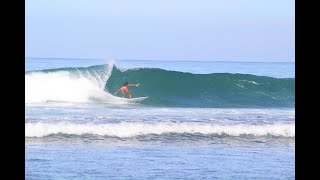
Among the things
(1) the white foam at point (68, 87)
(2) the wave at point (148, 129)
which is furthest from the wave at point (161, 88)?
(2) the wave at point (148, 129)

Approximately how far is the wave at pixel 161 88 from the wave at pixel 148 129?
2.81 meters

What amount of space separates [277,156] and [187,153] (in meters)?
0.82

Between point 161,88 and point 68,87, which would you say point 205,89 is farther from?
point 68,87

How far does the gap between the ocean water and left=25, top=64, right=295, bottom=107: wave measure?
0.06ft


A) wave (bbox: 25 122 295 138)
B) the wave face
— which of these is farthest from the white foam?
wave (bbox: 25 122 295 138)

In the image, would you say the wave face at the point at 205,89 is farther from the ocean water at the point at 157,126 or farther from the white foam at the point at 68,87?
the white foam at the point at 68,87

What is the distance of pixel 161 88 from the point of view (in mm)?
10703

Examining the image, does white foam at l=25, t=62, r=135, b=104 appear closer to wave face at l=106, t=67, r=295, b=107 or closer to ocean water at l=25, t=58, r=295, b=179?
ocean water at l=25, t=58, r=295, b=179

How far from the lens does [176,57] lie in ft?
59.6

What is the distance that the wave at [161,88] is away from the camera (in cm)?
990

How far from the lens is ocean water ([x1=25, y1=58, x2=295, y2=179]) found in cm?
478

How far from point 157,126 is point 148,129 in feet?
0.52

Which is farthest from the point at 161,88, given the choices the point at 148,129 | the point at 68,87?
the point at 148,129
